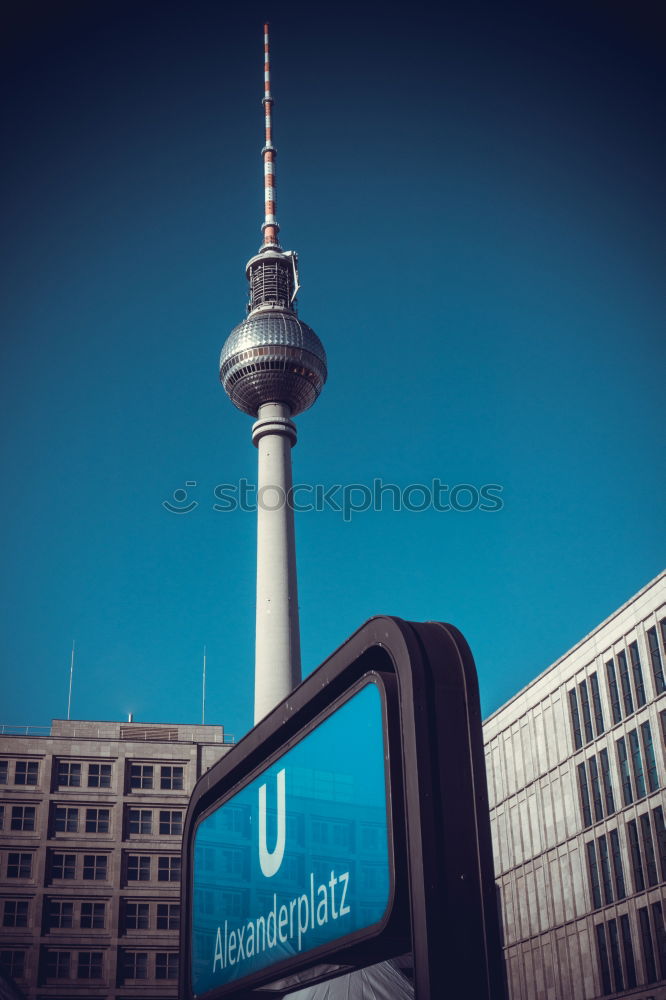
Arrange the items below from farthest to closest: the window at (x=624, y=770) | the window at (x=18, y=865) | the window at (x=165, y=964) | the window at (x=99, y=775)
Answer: the window at (x=99, y=775), the window at (x=18, y=865), the window at (x=165, y=964), the window at (x=624, y=770)

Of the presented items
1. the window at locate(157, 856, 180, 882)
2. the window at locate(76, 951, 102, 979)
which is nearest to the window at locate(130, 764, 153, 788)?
the window at locate(157, 856, 180, 882)

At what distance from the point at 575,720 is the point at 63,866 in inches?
1512

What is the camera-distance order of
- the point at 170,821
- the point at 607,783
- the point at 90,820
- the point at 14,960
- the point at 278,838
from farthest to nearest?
the point at 170,821 < the point at 90,820 < the point at 14,960 < the point at 607,783 < the point at 278,838

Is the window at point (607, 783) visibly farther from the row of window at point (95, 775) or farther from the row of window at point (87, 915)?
the row of window at point (95, 775)

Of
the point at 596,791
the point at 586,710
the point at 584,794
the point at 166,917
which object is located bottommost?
the point at 166,917

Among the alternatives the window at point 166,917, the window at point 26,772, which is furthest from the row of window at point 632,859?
the window at point 26,772

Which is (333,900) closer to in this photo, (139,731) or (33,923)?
(33,923)

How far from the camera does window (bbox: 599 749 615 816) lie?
60688 mm

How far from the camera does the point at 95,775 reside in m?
82.2

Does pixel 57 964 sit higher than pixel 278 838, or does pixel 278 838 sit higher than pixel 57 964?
pixel 57 964

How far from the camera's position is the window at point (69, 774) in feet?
267

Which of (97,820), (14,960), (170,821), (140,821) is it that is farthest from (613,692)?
(14,960)

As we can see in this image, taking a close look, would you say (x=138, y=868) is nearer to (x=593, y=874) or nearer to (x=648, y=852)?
(x=593, y=874)

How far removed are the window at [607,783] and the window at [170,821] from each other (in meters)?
33.2
